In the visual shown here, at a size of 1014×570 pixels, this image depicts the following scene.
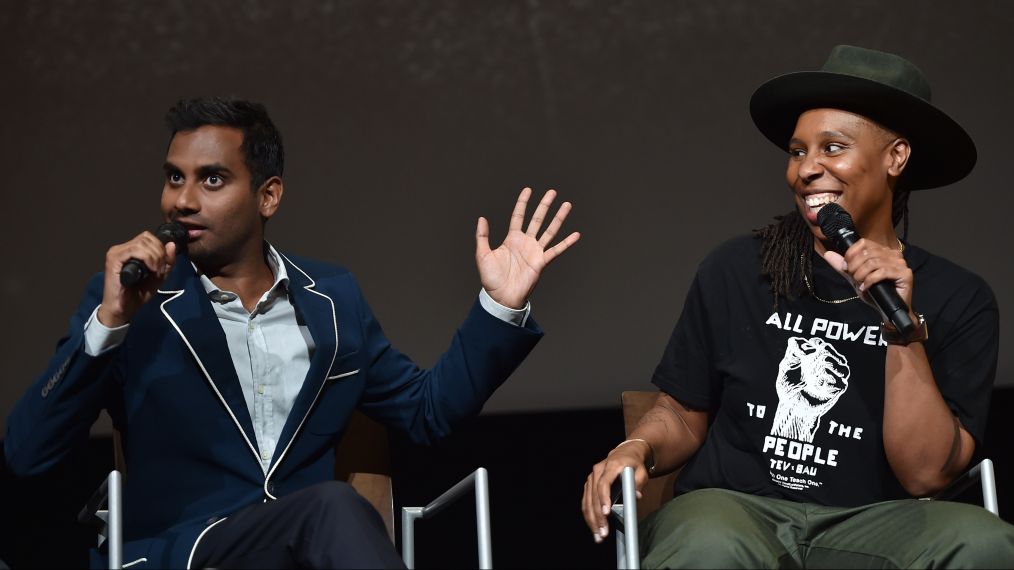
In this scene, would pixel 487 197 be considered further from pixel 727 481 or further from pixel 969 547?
pixel 969 547

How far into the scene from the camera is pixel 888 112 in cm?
232

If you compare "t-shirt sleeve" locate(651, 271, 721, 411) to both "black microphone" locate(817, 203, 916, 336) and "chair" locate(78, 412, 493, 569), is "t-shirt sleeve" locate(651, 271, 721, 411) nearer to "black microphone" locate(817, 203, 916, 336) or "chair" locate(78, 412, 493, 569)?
"black microphone" locate(817, 203, 916, 336)

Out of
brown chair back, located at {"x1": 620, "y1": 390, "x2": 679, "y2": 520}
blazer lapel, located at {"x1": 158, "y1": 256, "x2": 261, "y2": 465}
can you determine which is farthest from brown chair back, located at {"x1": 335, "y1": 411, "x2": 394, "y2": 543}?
brown chair back, located at {"x1": 620, "y1": 390, "x2": 679, "y2": 520}

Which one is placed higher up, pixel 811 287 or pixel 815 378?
pixel 811 287

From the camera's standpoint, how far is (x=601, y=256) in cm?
414

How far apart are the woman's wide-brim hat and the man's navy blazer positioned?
2.11 ft

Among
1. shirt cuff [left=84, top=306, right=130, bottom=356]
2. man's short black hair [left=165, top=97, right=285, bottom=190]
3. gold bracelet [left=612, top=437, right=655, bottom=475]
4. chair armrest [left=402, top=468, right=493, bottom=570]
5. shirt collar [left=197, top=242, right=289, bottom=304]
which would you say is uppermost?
man's short black hair [left=165, top=97, right=285, bottom=190]

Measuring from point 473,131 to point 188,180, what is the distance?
6.19 feet

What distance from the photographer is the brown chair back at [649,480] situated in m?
2.47

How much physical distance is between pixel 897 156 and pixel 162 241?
1.30 meters

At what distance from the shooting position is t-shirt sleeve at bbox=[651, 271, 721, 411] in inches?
93.7

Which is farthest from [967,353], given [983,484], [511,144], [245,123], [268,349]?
[511,144]

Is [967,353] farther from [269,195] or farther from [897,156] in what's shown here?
[269,195]

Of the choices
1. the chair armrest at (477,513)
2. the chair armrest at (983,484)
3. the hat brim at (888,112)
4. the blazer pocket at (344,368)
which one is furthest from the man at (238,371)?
the chair armrest at (983,484)
